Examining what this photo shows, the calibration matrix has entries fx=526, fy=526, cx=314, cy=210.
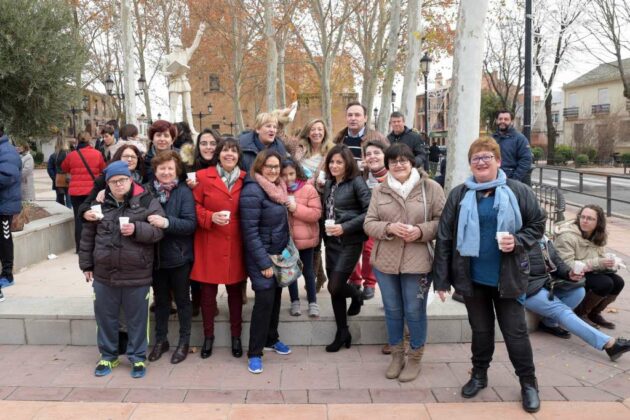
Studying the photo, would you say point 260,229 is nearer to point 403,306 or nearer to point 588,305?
point 403,306

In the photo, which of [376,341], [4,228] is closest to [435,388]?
[376,341]

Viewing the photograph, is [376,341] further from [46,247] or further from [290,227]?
[46,247]

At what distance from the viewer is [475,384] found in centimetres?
376

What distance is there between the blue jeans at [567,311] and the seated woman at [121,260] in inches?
125

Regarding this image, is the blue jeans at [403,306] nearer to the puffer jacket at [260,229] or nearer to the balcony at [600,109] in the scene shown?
the puffer jacket at [260,229]

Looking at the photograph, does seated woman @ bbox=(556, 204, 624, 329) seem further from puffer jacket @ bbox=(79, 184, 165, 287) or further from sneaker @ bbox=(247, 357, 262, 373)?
puffer jacket @ bbox=(79, 184, 165, 287)

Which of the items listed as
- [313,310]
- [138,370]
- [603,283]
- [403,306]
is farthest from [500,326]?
[138,370]

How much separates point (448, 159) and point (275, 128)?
68.2 inches

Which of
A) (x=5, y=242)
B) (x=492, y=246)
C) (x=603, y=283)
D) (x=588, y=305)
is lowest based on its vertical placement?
(x=588, y=305)

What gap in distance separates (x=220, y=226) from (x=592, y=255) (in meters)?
3.38

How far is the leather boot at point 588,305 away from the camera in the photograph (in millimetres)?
4836

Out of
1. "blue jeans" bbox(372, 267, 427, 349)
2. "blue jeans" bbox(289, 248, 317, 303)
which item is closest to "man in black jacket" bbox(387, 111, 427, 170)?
"blue jeans" bbox(289, 248, 317, 303)

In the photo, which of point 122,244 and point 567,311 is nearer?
point 122,244

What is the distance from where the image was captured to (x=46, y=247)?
785 centimetres
